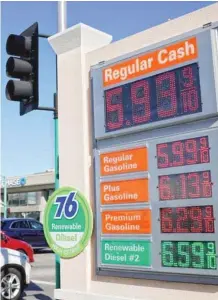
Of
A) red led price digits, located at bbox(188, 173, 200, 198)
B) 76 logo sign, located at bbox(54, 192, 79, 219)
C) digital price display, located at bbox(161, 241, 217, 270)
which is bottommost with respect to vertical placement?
digital price display, located at bbox(161, 241, 217, 270)

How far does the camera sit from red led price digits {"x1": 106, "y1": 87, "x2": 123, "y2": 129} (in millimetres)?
6526

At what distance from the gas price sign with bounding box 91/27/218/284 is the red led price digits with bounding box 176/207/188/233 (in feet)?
0.04

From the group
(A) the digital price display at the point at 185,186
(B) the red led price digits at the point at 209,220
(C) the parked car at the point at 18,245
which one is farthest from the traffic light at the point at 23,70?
(C) the parked car at the point at 18,245

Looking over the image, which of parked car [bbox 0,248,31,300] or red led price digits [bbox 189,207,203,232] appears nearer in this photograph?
red led price digits [bbox 189,207,203,232]

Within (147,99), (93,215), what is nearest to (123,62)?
(147,99)

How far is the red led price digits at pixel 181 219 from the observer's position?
5.57 m

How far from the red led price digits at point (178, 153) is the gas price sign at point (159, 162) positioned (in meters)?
0.01

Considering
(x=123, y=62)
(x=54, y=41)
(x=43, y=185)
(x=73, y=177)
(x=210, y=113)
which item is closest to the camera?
(x=210, y=113)

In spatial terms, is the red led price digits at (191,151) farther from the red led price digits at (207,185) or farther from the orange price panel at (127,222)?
the orange price panel at (127,222)

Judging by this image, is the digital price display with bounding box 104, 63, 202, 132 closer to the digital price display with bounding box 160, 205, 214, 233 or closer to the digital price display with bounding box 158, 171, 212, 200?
the digital price display with bounding box 158, 171, 212, 200

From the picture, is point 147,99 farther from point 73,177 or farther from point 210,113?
point 73,177

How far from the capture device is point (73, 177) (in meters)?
7.36

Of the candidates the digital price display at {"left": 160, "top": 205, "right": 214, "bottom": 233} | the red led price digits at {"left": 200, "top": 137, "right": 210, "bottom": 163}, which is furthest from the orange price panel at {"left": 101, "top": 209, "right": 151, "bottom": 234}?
the red led price digits at {"left": 200, "top": 137, "right": 210, "bottom": 163}

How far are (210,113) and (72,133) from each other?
8.88 ft
